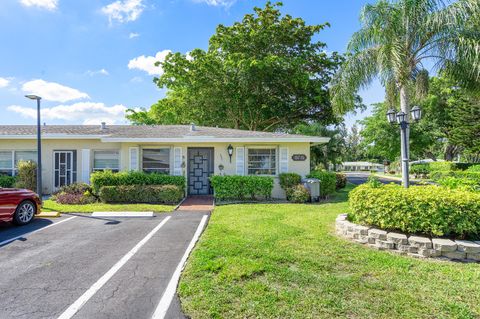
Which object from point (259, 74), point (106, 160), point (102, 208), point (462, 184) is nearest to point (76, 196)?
point (102, 208)

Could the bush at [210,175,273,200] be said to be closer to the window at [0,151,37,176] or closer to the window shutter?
the window shutter

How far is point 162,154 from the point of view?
12312 millimetres

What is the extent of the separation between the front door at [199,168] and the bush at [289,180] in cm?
342

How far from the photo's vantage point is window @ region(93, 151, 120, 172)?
1249cm

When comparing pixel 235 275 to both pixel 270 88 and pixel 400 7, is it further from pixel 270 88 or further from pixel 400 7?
pixel 270 88

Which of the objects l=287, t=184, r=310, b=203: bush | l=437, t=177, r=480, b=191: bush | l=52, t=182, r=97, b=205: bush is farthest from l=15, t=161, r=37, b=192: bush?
→ l=437, t=177, r=480, b=191: bush

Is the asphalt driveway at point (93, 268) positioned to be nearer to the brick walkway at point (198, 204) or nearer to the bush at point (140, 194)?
the brick walkway at point (198, 204)

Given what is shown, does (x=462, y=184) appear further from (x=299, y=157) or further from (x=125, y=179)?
(x=125, y=179)

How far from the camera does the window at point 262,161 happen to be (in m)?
12.1

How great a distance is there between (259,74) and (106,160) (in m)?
11.8

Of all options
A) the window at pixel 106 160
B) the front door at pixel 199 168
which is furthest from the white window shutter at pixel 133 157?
the front door at pixel 199 168

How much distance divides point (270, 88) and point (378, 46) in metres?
11.4

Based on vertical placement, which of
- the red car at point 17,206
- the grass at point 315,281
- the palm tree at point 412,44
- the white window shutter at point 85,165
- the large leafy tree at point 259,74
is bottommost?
the grass at point 315,281

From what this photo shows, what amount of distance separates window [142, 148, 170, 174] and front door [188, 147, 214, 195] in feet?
3.52
